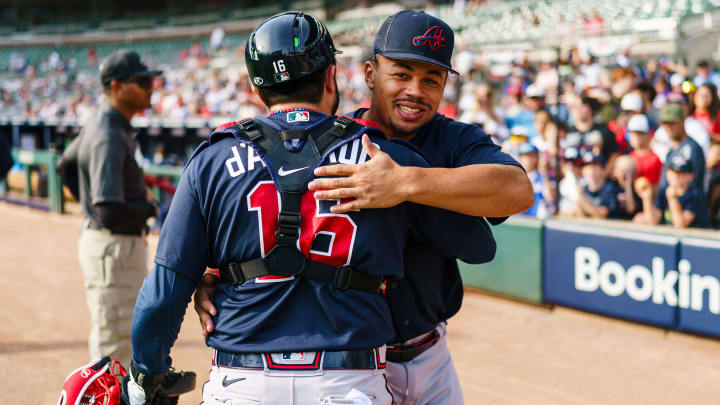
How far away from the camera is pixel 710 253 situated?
195 inches

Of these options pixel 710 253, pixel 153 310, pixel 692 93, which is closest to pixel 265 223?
pixel 153 310

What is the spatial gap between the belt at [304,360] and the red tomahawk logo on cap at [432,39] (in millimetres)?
1002

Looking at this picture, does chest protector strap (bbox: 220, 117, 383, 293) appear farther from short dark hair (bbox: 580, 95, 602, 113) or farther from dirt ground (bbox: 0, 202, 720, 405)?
short dark hair (bbox: 580, 95, 602, 113)

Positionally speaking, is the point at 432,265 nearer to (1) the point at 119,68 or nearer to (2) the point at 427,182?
(2) the point at 427,182

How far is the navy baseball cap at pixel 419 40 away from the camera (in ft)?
6.93

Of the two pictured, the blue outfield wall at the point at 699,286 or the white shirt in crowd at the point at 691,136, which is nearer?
the blue outfield wall at the point at 699,286

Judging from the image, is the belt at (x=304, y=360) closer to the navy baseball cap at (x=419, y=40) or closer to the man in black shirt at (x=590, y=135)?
the navy baseball cap at (x=419, y=40)

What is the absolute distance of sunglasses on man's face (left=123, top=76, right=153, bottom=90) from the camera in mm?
4031

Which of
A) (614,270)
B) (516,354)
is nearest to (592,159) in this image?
(614,270)

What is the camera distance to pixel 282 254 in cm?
170

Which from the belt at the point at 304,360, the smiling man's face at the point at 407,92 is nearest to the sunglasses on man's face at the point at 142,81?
the smiling man's face at the point at 407,92

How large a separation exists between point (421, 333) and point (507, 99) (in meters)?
9.13

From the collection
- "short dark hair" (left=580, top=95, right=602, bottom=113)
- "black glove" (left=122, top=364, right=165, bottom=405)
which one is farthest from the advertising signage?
"black glove" (left=122, top=364, right=165, bottom=405)

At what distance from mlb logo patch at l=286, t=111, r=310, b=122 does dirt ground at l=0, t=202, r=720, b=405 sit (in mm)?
2947
